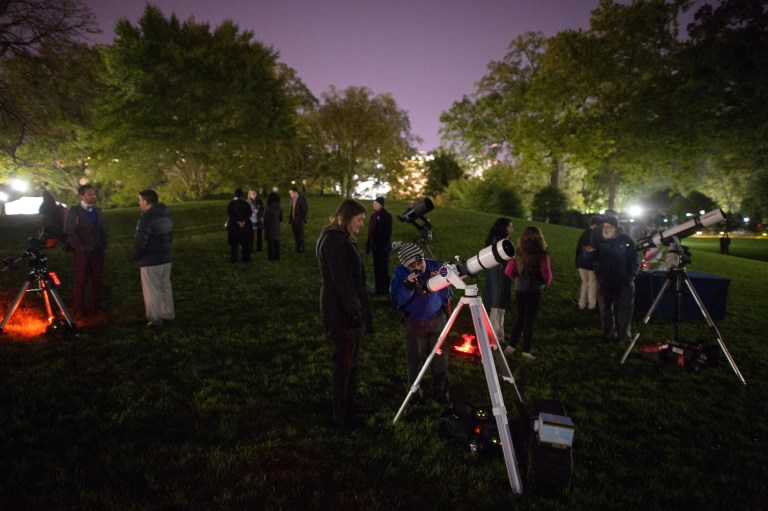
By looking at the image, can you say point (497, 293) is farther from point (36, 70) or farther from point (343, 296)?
point (36, 70)

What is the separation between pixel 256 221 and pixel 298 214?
1.57 m

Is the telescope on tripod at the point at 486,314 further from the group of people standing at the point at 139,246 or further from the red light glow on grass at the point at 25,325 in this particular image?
the red light glow on grass at the point at 25,325

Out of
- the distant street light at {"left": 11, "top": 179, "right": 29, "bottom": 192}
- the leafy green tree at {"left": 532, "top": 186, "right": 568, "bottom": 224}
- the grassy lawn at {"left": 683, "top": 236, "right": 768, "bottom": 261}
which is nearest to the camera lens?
the grassy lawn at {"left": 683, "top": 236, "right": 768, "bottom": 261}

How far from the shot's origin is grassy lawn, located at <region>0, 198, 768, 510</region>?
3.33 meters

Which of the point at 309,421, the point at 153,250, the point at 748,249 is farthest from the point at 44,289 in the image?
Answer: the point at 748,249

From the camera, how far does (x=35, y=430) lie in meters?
4.01

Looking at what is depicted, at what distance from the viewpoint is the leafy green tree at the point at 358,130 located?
35.6 metres

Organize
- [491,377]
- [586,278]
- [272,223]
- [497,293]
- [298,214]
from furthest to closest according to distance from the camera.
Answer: [298,214]
[272,223]
[586,278]
[497,293]
[491,377]

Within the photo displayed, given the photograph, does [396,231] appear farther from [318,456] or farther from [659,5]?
[659,5]

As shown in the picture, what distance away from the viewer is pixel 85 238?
7082 mm

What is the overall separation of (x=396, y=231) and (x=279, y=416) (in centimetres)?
1506

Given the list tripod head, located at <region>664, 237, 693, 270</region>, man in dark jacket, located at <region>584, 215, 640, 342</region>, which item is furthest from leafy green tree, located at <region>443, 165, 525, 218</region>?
tripod head, located at <region>664, 237, 693, 270</region>

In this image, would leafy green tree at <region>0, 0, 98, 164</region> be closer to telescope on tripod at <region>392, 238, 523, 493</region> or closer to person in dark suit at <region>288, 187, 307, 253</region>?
person in dark suit at <region>288, 187, 307, 253</region>

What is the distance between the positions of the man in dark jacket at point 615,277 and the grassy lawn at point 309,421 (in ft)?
1.56
